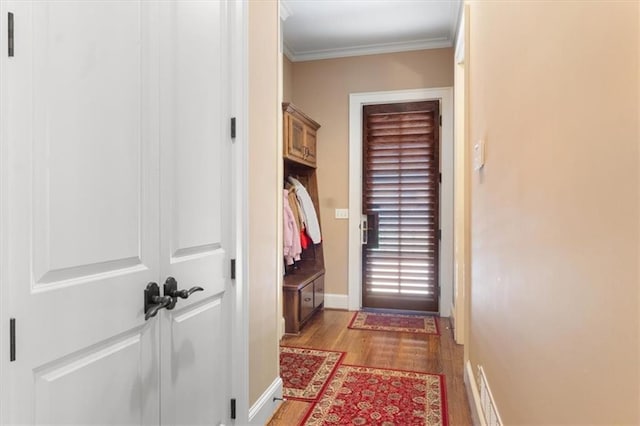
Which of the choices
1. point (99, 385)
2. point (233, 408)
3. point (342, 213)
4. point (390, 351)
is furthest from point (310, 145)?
point (99, 385)

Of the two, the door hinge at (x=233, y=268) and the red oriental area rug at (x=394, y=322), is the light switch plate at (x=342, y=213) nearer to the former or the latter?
the red oriental area rug at (x=394, y=322)

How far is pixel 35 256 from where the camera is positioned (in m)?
0.92

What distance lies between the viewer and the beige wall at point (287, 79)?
4.34 metres

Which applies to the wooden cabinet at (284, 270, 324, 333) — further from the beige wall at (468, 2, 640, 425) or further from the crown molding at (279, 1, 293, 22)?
the crown molding at (279, 1, 293, 22)

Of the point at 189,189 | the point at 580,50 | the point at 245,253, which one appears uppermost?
the point at 580,50

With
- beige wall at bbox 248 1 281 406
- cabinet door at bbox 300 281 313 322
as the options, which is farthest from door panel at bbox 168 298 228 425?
cabinet door at bbox 300 281 313 322

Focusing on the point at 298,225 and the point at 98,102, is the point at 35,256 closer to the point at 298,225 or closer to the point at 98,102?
the point at 98,102

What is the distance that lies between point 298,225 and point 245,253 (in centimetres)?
207

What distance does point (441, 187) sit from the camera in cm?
417

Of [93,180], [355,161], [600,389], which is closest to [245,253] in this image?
[93,180]

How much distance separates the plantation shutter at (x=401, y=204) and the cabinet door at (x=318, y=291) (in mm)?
476

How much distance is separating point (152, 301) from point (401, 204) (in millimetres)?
3355

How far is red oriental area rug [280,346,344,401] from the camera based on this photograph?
249 cm

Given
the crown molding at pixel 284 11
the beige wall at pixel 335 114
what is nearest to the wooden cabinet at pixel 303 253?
the beige wall at pixel 335 114
